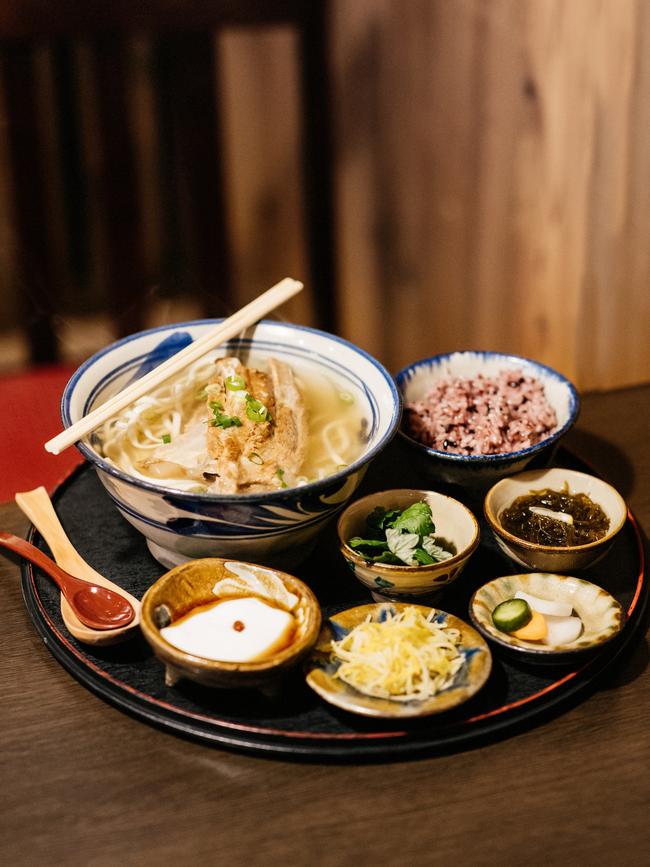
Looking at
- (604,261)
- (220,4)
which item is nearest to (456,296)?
(604,261)

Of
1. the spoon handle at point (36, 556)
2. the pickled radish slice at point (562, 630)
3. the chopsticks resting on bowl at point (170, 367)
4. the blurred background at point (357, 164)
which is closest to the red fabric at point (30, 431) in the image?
the spoon handle at point (36, 556)

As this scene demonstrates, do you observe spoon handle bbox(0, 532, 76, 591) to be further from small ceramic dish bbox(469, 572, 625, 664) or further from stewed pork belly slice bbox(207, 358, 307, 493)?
small ceramic dish bbox(469, 572, 625, 664)

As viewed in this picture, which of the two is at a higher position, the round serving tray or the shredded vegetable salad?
the shredded vegetable salad

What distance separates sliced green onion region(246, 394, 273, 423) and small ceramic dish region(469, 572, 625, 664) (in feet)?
1.99

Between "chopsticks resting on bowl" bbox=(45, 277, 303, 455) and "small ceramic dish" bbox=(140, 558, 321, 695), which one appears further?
"chopsticks resting on bowl" bbox=(45, 277, 303, 455)

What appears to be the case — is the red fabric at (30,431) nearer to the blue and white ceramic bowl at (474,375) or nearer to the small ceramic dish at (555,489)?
the blue and white ceramic bowl at (474,375)

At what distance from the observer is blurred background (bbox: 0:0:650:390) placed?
3359 mm

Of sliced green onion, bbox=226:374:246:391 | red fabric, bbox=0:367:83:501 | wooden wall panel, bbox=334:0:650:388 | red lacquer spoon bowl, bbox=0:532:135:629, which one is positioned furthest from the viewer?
wooden wall panel, bbox=334:0:650:388

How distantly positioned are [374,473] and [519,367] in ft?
1.49

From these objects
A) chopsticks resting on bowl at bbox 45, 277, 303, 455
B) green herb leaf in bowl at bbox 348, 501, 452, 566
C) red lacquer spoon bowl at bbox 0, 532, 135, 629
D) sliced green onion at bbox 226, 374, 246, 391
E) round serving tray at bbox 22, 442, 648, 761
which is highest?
chopsticks resting on bowl at bbox 45, 277, 303, 455

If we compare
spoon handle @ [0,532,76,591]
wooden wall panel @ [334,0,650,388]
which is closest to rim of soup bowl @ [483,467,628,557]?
spoon handle @ [0,532,76,591]

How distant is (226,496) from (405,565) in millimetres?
347

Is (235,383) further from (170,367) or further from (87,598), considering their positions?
(87,598)

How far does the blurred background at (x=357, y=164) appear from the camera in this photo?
3.36 metres
